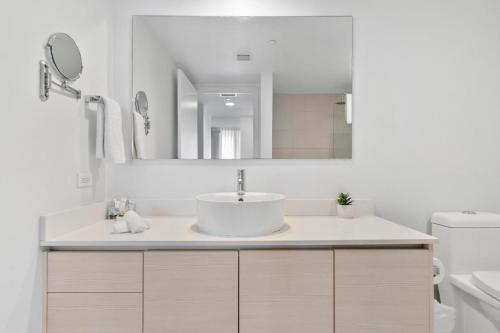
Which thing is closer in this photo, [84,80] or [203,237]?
[203,237]

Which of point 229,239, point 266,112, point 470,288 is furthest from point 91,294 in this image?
point 470,288

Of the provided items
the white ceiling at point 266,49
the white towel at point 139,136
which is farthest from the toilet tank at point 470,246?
the white towel at point 139,136

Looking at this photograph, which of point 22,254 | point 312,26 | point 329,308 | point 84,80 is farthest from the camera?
point 312,26

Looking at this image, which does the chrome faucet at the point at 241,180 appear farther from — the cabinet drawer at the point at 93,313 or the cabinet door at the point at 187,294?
the cabinet drawer at the point at 93,313

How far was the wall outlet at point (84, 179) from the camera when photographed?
153 cm

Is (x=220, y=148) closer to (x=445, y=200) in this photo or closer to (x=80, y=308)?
(x=80, y=308)

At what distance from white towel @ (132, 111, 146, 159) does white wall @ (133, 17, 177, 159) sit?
2cm

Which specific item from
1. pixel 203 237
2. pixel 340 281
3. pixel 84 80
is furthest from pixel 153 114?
pixel 340 281

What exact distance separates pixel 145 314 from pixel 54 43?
1.14 metres

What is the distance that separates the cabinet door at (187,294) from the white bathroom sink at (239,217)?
6.5 inches

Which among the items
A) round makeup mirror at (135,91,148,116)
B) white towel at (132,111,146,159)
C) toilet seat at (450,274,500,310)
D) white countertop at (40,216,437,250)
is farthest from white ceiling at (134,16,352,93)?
toilet seat at (450,274,500,310)

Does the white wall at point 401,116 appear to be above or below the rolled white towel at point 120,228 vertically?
above

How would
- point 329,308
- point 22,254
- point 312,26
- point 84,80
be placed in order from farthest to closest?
point 312,26, point 84,80, point 329,308, point 22,254

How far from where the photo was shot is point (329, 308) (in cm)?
126
